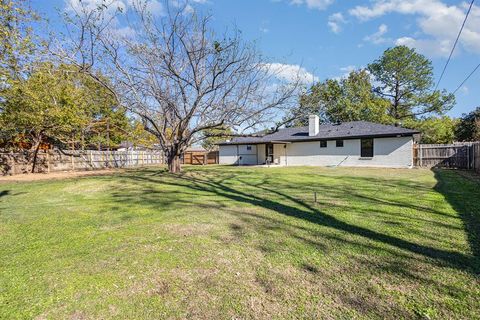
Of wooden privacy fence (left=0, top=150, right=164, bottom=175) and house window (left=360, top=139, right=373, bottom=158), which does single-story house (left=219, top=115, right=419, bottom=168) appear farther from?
wooden privacy fence (left=0, top=150, right=164, bottom=175)

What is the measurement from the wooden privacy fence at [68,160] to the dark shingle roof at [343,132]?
11057mm

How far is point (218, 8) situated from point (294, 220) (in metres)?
9.67

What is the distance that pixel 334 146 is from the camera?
21031 millimetres

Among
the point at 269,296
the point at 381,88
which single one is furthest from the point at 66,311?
the point at 381,88

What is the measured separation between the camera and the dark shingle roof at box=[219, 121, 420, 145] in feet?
60.8

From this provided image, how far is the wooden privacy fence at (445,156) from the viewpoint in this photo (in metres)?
16.1

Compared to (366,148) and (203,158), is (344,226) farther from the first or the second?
(203,158)

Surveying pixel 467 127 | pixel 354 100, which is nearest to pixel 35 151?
pixel 354 100

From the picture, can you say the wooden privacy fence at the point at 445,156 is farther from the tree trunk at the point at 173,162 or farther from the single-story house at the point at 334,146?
the tree trunk at the point at 173,162

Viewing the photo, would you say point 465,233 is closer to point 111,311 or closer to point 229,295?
point 229,295

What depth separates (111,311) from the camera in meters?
2.30

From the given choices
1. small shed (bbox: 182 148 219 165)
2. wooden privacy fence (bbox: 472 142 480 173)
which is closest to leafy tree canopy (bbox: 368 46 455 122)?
wooden privacy fence (bbox: 472 142 480 173)

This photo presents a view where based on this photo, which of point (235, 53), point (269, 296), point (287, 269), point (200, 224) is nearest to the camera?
point (269, 296)

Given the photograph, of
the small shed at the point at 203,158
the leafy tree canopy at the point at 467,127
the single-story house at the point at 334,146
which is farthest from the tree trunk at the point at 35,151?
the leafy tree canopy at the point at 467,127
